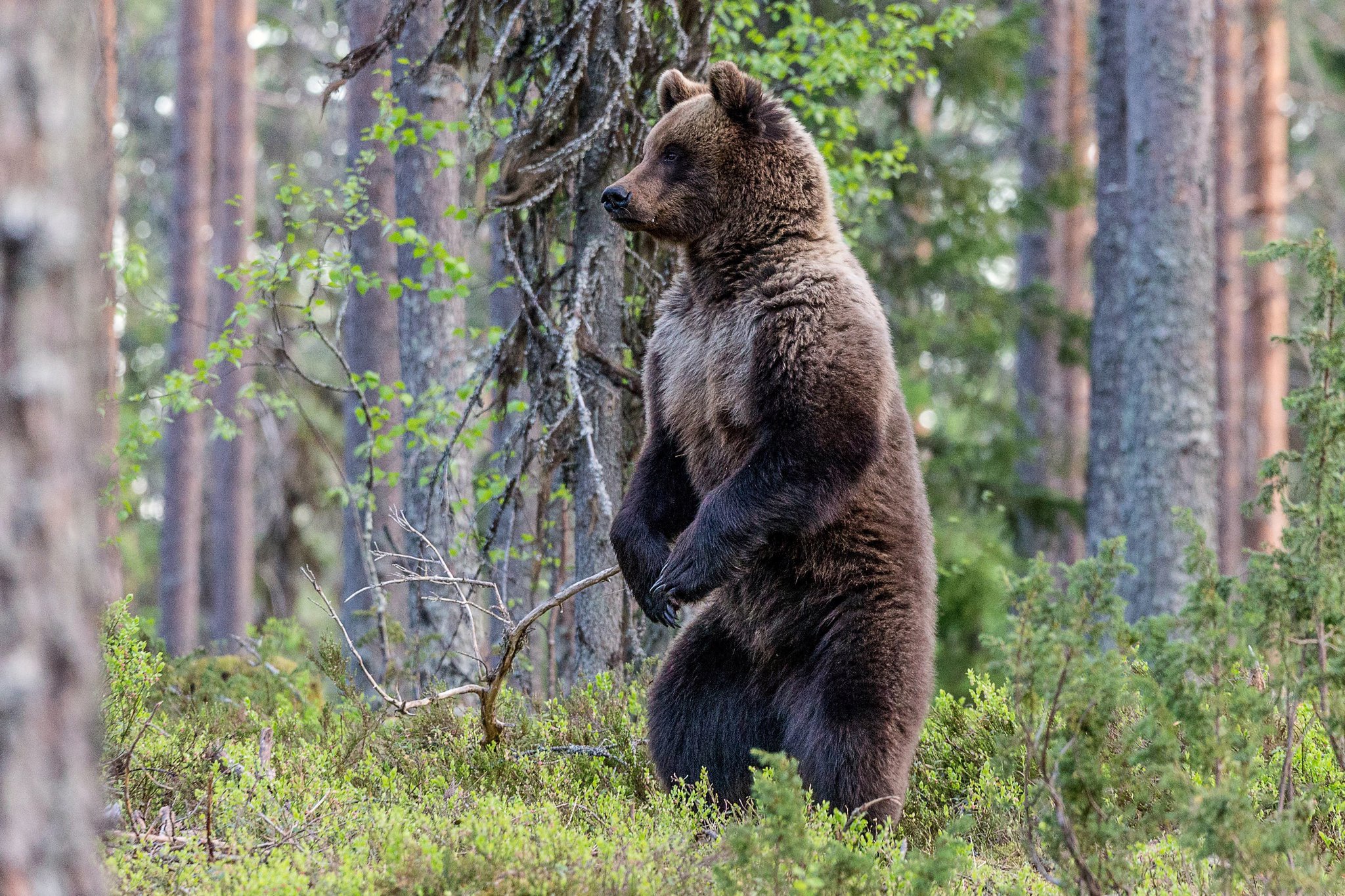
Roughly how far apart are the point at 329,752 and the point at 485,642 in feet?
13.1

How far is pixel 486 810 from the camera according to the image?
154 inches

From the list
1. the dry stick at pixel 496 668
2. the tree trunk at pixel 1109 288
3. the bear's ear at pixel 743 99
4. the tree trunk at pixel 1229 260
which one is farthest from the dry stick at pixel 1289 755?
the tree trunk at pixel 1229 260

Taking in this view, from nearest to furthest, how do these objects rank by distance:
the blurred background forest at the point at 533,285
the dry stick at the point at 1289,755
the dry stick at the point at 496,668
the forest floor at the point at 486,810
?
the forest floor at the point at 486,810, the dry stick at the point at 1289,755, the dry stick at the point at 496,668, the blurred background forest at the point at 533,285

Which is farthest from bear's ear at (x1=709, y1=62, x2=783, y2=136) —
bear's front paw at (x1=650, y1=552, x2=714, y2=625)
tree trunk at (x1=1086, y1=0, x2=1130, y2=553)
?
tree trunk at (x1=1086, y1=0, x2=1130, y2=553)

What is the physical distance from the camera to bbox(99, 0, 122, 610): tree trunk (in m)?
10.2

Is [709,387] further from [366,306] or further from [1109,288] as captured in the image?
[1109,288]

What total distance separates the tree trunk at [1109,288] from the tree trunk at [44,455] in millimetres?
11132

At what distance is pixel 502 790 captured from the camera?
4.75 metres

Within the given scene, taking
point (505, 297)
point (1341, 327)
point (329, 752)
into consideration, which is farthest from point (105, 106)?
point (1341, 327)

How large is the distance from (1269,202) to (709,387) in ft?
53.7

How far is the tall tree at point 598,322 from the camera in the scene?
632cm

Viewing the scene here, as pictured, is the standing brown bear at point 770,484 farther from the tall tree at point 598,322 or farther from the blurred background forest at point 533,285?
the tall tree at point 598,322

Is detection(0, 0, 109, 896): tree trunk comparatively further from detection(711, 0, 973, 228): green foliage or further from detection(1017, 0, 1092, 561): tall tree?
detection(1017, 0, 1092, 561): tall tree

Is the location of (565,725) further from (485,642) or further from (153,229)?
(153,229)
